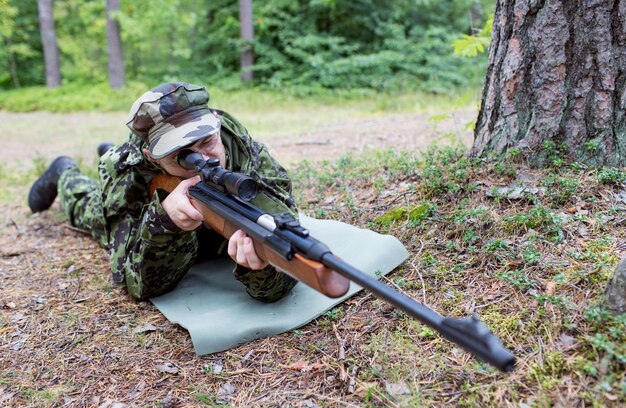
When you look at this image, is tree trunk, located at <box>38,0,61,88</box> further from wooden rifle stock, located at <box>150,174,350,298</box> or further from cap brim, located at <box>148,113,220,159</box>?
wooden rifle stock, located at <box>150,174,350,298</box>

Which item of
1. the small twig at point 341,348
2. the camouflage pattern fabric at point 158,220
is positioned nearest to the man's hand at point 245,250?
the camouflage pattern fabric at point 158,220

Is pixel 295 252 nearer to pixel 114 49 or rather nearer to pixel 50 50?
pixel 114 49

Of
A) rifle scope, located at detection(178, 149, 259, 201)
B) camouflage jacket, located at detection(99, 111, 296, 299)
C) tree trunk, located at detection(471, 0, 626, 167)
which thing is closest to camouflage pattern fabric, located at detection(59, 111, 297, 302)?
camouflage jacket, located at detection(99, 111, 296, 299)

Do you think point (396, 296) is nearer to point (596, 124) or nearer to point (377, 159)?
point (596, 124)

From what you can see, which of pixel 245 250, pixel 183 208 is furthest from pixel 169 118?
pixel 245 250

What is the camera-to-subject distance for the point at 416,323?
242 cm

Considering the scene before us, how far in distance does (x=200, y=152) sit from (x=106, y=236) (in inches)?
65.8

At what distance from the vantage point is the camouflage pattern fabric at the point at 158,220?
2875 millimetres

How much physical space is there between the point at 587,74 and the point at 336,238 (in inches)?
71.3

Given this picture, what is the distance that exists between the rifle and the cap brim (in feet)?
0.23

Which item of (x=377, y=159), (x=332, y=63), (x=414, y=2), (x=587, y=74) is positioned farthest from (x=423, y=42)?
(x=587, y=74)

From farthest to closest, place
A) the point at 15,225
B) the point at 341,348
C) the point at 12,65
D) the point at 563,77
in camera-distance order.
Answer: the point at 12,65
the point at 15,225
the point at 563,77
the point at 341,348

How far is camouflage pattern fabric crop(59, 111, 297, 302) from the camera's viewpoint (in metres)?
2.88

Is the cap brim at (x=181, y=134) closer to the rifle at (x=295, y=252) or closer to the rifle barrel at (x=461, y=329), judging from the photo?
the rifle at (x=295, y=252)
